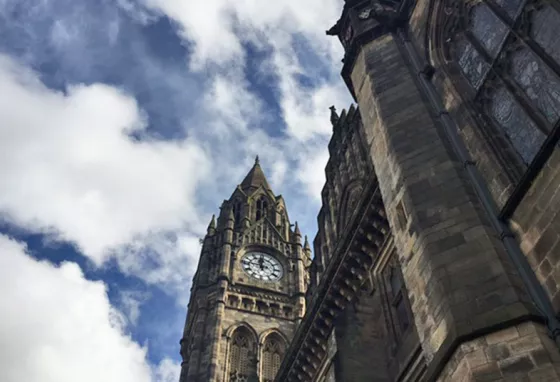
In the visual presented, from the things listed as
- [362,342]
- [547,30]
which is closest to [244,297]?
[362,342]

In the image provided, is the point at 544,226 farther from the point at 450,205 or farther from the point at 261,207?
the point at 261,207

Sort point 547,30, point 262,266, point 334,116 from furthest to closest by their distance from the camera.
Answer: point 262,266
point 334,116
point 547,30

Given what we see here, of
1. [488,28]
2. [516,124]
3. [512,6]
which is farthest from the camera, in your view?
[488,28]

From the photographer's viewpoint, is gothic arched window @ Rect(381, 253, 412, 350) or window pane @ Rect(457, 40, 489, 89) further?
gothic arched window @ Rect(381, 253, 412, 350)

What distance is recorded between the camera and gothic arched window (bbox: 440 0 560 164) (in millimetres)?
8781

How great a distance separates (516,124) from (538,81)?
0.76 meters

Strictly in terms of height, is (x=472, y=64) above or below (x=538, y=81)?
above

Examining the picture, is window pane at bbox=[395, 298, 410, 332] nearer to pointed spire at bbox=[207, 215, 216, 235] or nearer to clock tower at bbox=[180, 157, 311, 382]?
clock tower at bbox=[180, 157, 311, 382]

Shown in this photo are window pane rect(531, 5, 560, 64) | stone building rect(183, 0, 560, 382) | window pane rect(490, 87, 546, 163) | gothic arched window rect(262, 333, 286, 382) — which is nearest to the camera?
stone building rect(183, 0, 560, 382)

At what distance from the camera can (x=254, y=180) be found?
55.7 m

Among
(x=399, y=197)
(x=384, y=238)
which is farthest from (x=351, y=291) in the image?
(x=399, y=197)

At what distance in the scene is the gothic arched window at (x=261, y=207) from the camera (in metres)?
49.8

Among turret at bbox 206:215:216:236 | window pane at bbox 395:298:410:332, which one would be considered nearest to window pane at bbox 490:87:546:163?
window pane at bbox 395:298:410:332

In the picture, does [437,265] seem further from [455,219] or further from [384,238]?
[384,238]
